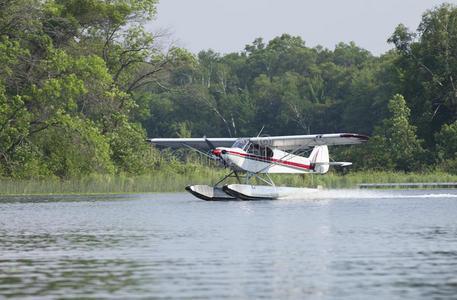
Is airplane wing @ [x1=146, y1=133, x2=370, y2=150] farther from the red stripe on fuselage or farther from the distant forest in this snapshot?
the distant forest

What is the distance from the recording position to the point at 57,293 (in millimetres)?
8781

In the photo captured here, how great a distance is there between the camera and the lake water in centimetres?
896

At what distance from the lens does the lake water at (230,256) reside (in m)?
8.96

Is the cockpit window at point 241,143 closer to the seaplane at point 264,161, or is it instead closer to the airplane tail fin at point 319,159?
the seaplane at point 264,161

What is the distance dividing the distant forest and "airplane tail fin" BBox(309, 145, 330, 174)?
10.6 metres

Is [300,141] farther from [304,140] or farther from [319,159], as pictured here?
[319,159]

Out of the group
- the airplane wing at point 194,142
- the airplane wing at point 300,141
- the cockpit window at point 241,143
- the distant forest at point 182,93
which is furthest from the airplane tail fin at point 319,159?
the distant forest at point 182,93

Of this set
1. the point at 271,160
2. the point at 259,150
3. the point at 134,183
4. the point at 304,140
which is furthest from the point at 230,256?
the point at 134,183

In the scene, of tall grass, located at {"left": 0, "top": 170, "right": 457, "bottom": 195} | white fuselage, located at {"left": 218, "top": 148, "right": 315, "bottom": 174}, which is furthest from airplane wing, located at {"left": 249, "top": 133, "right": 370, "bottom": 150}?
tall grass, located at {"left": 0, "top": 170, "right": 457, "bottom": 195}

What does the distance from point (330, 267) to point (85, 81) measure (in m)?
32.4

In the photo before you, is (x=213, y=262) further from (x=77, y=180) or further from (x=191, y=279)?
(x=77, y=180)

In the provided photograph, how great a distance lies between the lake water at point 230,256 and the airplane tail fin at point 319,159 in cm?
1215

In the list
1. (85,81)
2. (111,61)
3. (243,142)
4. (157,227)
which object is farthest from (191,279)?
(111,61)

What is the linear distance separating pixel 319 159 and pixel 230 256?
2236 centimetres
